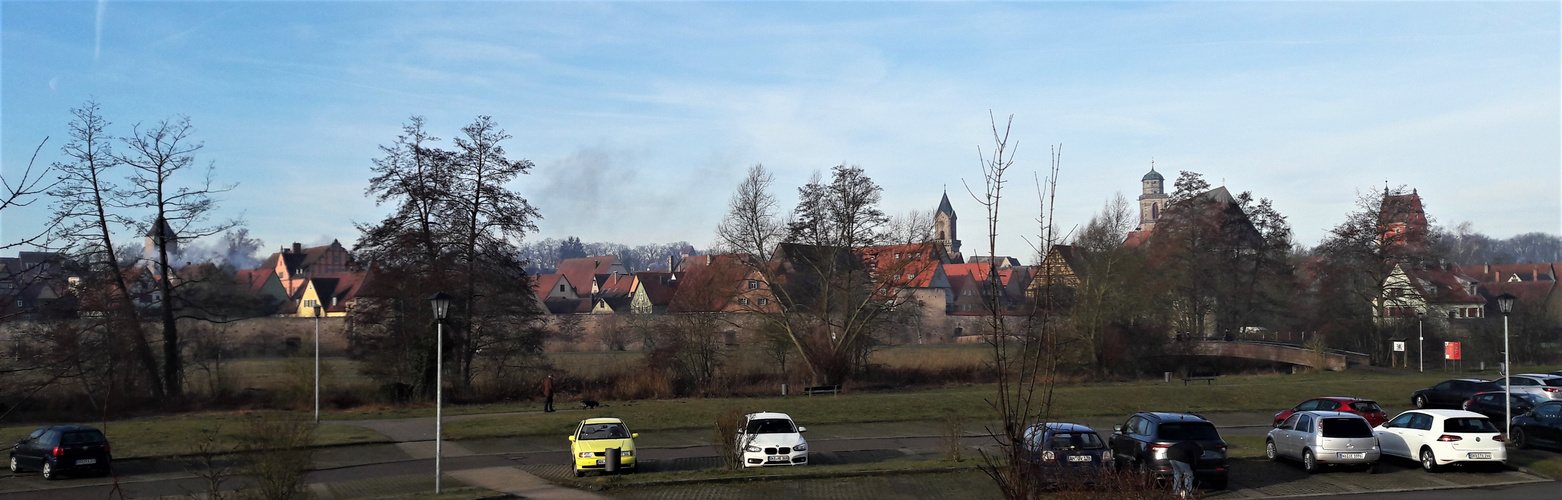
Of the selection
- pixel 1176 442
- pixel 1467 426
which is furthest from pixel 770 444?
pixel 1467 426

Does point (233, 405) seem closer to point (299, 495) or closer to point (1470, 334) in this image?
point (299, 495)

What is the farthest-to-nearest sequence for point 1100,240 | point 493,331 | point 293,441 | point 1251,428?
point 1100,240, point 493,331, point 1251,428, point 293,441

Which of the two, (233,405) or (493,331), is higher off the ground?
(493,331)

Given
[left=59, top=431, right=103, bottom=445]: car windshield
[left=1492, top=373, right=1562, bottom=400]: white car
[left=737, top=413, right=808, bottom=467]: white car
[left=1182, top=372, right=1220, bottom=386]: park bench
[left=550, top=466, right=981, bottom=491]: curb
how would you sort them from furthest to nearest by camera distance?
[left=1182, top=372, right=1220, bottom=386]: park bench < [left=1492, top=373, right=1562, bottom=400]: white car < [left=59, top=431, right=103, bottom=445]: car windshield < [left=737, top=413, right=808, bottom=467]: white car < [left=550, top=466, right=981, bottom=491]: curb

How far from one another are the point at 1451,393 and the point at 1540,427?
37.8ft

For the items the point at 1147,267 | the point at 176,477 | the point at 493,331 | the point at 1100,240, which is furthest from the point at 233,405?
the point at 1147,267

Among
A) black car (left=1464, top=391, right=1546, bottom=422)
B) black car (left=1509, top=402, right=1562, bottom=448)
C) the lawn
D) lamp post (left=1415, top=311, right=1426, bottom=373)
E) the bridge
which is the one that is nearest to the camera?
black car (left=1509, top=402, right=1562, bottom=448)

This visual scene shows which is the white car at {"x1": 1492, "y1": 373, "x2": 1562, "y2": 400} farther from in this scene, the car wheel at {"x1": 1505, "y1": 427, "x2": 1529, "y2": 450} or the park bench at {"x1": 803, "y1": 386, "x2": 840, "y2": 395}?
the park bench at {"x1": 803, "y1": 386, "x2": 840, "y2": 395}

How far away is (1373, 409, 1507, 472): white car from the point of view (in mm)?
20344

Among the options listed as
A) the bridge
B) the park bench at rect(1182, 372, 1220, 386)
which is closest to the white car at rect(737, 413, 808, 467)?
the park bench at rect(1182, 372, 1220, 386)

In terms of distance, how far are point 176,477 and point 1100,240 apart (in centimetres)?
4455

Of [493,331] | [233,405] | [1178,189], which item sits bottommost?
[233,405]

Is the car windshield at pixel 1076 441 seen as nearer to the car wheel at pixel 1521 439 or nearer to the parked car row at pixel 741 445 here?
the parked car row at pixel 741 445

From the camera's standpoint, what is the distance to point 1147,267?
56781 millimetres
